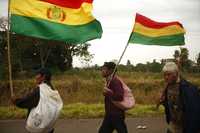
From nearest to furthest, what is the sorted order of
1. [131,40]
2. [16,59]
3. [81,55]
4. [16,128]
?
[131,40] → [16,128] → [16,59] → [81,55]

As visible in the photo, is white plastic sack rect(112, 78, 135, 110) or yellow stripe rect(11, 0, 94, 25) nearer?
yellow stripe rect(11, 0, 94, 25)

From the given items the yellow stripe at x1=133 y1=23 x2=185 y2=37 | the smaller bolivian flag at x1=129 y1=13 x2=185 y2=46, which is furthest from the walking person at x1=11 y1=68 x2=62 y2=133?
the yellow stripe at x1=133 y1=23 x2=185 y2=37

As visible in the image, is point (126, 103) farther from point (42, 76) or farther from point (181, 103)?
point (181, 103)

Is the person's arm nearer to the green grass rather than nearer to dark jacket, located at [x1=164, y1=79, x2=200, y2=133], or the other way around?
dark jacket, located at [x1=164, y1=79, x2=200, y2=133]

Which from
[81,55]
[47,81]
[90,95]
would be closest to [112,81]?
[47,81]

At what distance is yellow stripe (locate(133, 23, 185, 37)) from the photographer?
954cm

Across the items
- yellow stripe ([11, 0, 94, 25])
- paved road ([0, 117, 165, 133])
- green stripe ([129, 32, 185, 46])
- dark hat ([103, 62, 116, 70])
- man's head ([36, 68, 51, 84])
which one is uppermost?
yellow stripe ([11, 0, 94, 25])

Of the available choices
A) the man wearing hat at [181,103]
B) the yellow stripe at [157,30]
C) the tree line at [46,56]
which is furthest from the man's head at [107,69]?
the tree line at [46,56]

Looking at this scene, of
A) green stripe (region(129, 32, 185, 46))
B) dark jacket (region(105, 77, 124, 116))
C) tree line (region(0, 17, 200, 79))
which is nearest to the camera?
dark jacket (region(105, 77, 124, 116))

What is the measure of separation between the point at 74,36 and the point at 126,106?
1.43 meters

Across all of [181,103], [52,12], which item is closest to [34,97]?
[52,12]

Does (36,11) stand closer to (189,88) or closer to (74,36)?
(74,36)

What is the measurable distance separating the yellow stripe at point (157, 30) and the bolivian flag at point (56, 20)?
1.25 meters

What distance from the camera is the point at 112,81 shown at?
8852 mm
